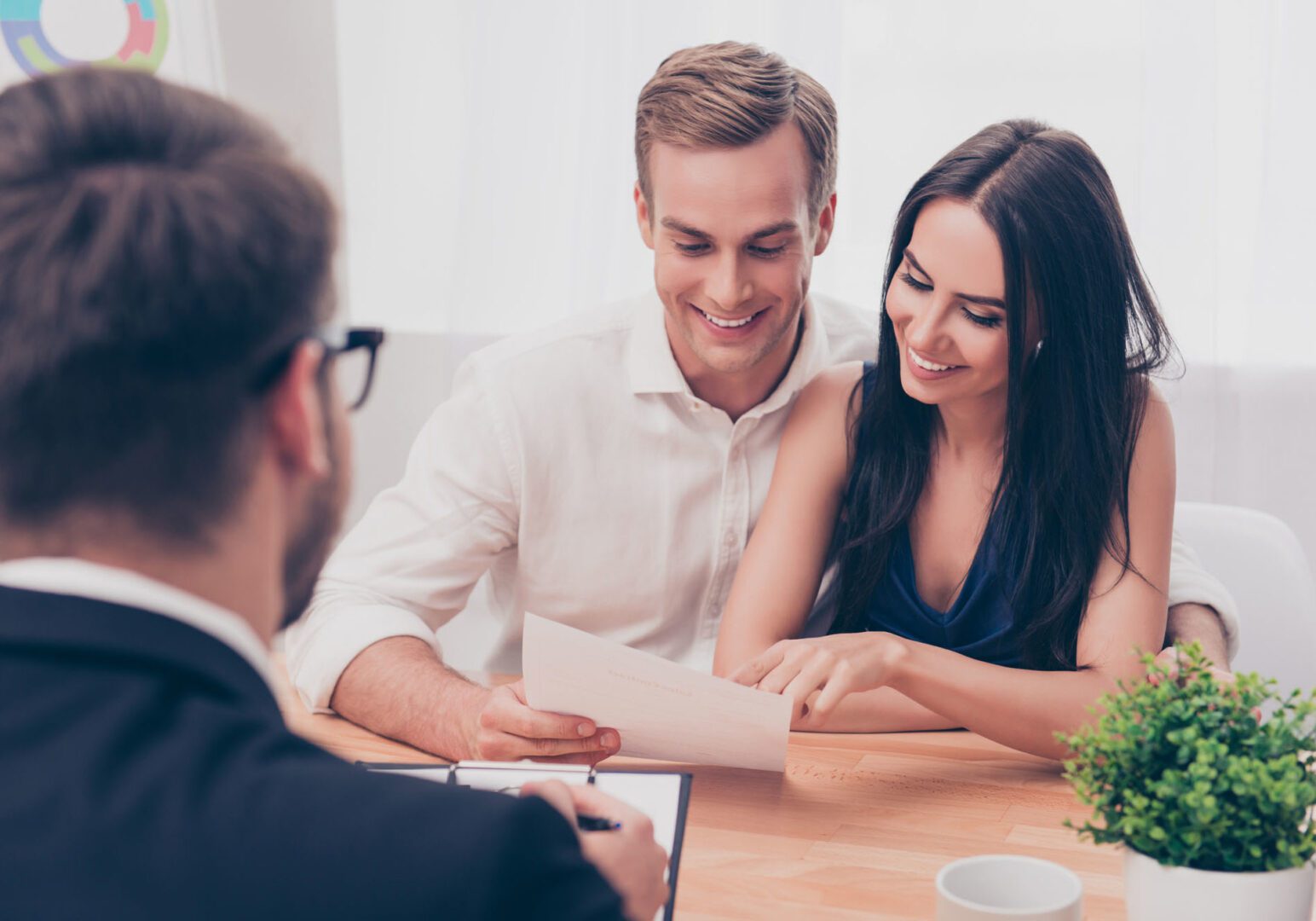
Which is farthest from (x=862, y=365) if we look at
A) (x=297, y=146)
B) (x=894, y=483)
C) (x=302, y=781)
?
(x=302, y=781)

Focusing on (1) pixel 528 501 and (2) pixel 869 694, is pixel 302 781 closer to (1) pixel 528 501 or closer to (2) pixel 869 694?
(2) pixel 869 694

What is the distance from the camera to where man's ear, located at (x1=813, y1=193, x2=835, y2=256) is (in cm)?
196

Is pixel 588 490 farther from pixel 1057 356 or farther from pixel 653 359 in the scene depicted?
pixel 1057 356

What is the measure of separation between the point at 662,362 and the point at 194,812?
4.53ft

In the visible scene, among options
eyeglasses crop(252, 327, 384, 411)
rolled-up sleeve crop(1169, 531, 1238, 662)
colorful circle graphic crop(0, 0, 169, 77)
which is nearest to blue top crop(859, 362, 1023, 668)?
rolled-up sleeve crop(1169, 531, 1238, 662)

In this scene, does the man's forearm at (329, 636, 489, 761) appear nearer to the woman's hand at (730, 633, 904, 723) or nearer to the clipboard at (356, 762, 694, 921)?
the clipboard at (356, 762, 694, 921)

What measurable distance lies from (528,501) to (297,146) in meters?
1.18

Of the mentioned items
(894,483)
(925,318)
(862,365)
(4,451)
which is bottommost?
(894,483)

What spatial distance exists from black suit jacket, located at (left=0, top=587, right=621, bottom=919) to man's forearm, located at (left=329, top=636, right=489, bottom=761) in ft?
2.74

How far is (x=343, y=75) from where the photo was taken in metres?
3.60

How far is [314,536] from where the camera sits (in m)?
0.79

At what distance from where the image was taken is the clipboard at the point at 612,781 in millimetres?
1165

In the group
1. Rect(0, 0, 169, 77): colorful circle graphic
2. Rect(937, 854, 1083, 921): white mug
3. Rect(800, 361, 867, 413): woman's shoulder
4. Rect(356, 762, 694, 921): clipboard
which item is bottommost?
Rect(356, 762, 694, 921): clipboard

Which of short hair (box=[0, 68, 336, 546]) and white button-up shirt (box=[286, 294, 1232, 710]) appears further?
white button-up shirt (box=[286, 294, 1232, 710])
